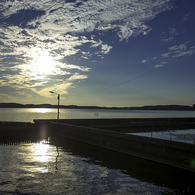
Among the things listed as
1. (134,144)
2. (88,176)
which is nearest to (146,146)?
(134,144)

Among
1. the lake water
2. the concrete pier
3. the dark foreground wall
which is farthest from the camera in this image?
the concrete pier

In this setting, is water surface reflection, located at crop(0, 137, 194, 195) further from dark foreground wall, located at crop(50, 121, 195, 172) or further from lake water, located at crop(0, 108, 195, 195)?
dark foreground wall, located at crop(50, 121, 195, 172)

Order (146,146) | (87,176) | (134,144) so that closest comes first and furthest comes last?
(87,176) < (146,146) < (134,144)

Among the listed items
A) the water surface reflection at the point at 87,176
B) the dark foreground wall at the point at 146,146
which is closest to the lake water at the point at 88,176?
the water surface reflection at the point at 87,176

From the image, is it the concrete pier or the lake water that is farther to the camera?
the concrete pier

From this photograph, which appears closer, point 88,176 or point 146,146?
point 88,176

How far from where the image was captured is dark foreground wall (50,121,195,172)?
1588 centimetres

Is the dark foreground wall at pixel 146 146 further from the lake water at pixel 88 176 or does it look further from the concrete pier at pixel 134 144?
the lake water at pixel 88 176

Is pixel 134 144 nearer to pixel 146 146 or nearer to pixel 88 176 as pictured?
pixel 146 146

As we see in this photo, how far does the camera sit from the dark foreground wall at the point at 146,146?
1588 centimetres

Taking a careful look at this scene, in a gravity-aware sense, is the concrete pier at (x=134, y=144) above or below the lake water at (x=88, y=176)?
above

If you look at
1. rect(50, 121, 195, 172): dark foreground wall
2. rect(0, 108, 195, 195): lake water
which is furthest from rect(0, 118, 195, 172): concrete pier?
rect(0, 108, 195, 195): lake water

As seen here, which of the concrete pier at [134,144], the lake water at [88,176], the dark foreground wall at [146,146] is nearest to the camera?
the lake water at [88,176]

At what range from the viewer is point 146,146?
19.5 meters
